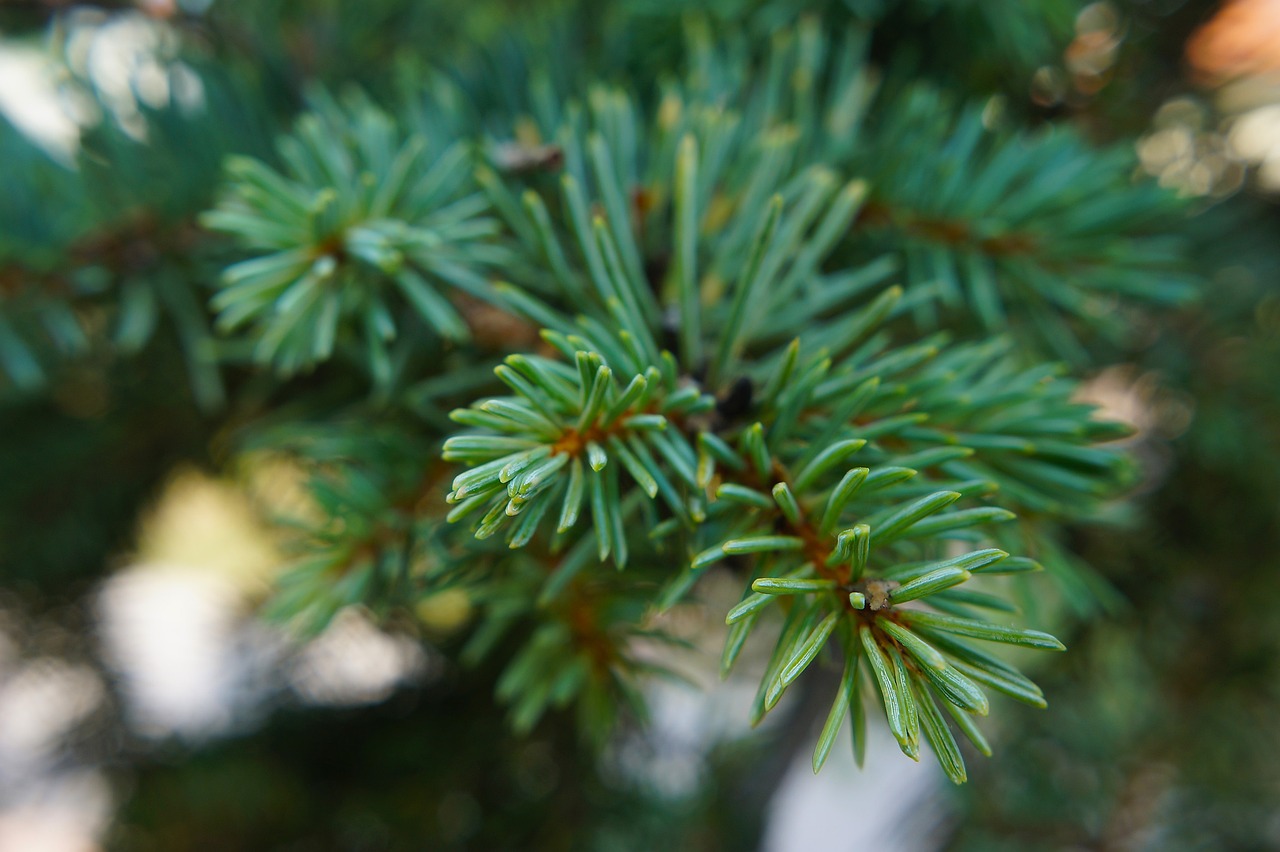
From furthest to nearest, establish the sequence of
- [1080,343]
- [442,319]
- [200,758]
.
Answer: [200,758] < [1080,343] < [442,319]

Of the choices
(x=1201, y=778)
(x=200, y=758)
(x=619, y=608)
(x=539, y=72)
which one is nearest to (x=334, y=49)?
(x=539, y=72)

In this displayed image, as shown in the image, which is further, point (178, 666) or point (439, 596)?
point (178, 666)

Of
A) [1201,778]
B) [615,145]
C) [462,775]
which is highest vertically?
[615,145]

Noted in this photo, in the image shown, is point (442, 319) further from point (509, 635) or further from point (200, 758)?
point (200, 758)

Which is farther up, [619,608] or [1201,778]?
[619,608]

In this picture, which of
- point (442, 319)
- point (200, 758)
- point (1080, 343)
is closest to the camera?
point (442, 319)

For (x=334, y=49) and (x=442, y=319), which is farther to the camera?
(x=334, y=49)

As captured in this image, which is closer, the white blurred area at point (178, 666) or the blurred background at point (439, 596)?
the blurred background at point (439, 596)

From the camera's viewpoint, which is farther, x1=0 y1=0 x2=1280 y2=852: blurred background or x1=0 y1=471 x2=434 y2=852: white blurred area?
x1=0 y1=471 x2=434 y2=852: white blurred area
